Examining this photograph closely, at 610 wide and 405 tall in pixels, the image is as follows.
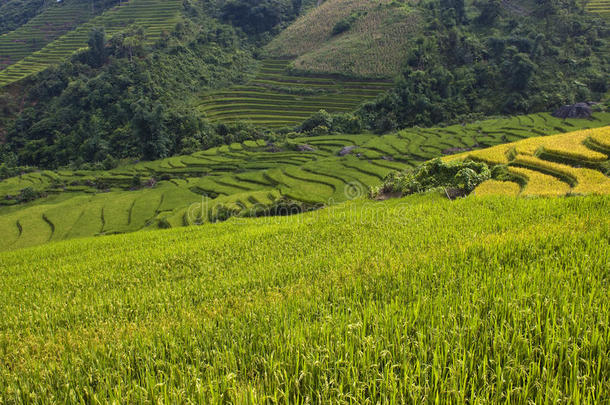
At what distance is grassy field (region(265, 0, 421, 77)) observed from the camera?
251 feet

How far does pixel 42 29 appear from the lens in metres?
104

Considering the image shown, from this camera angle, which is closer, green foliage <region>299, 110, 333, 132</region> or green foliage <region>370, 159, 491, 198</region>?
green foliage <region>370, 159, 491, 198</region>

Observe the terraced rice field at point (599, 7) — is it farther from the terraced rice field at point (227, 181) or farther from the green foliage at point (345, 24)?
the green foliage at point (345, 24)

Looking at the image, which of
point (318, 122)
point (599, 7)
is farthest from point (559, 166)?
point (599, 7)

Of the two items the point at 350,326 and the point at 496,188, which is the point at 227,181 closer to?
the point at 496,188

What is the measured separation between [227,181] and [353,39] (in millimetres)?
71201

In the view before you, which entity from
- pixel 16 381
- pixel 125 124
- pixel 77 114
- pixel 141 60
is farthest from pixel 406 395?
pixel 141 60

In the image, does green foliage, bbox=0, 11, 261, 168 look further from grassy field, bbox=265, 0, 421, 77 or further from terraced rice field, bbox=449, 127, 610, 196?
terraced rice field, bbox=449, 127, 610, 196

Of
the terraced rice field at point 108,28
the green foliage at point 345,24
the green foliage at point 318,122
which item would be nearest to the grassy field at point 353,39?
the green foliage at point 345,24

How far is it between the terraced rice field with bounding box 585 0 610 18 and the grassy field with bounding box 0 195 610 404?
98892mm

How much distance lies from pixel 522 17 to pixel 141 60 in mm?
91534

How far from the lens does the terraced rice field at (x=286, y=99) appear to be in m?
65.1

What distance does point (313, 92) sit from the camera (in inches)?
2805

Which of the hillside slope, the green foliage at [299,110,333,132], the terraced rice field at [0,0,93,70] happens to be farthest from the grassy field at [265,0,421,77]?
the terraced rice field at [0,0,93,70]
